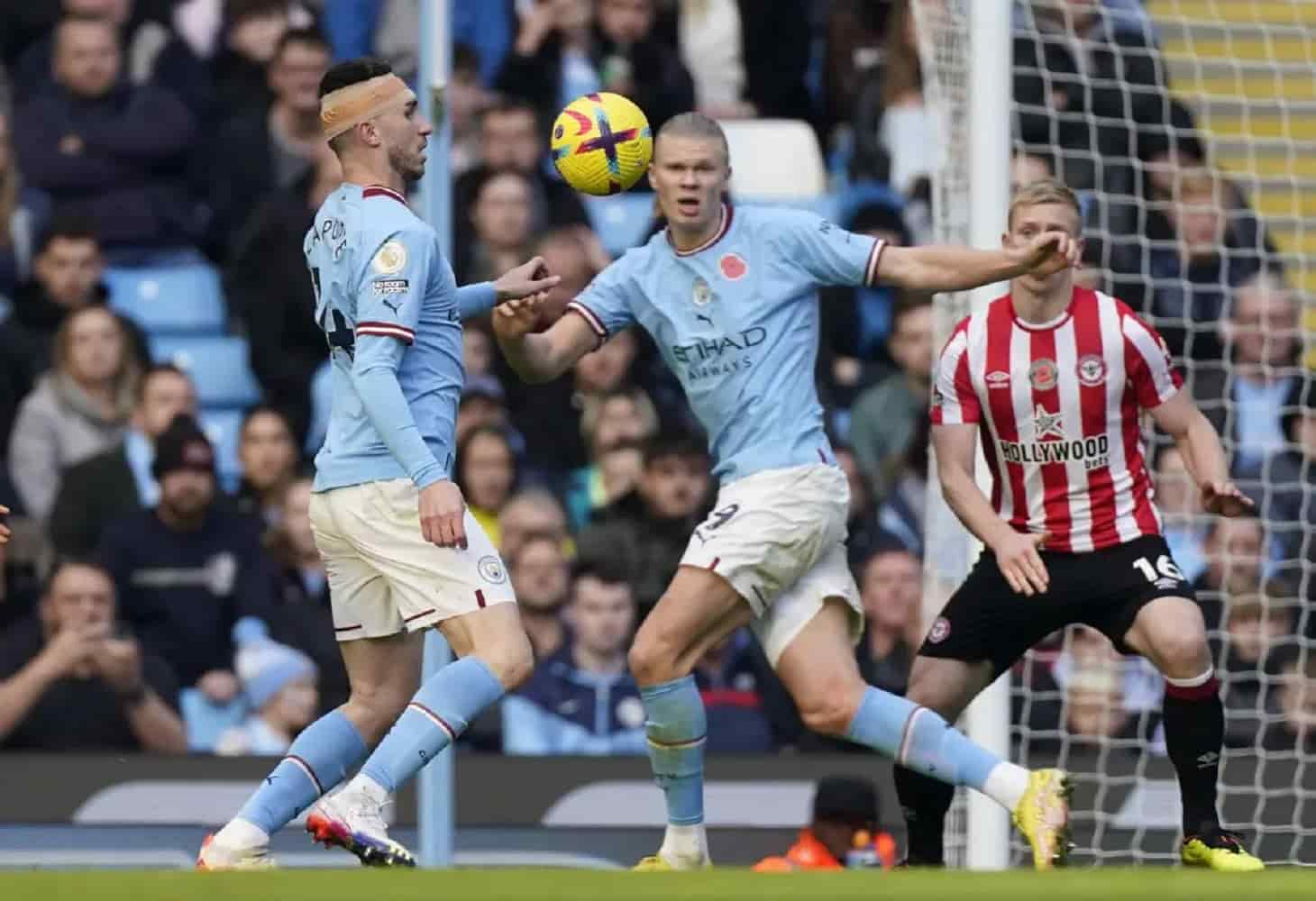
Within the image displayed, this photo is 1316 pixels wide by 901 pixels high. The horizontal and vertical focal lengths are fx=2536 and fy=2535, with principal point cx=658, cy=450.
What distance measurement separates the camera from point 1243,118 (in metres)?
11.0

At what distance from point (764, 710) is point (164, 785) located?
2353 millimetres

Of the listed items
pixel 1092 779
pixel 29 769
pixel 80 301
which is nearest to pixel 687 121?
pixel 1092 779

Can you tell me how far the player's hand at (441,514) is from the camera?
20.6 feet

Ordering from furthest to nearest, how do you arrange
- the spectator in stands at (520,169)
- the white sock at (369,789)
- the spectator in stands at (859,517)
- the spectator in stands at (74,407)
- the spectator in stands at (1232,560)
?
1. the spectator in stands at (520,169)
2. the spectator in stands at (74,407)
3. the spectator in stands at (859,517)
4. the spectator in stands at (1232,560)
5. the white sock at (369,789)

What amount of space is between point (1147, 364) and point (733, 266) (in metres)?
1.22

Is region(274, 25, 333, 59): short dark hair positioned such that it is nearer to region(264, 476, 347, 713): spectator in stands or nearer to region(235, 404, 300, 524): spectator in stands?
region(235, 404, 300, 524): spectator in stands

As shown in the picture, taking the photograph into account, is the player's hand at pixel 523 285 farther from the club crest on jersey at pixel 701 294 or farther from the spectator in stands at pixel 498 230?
the spectator in stands at pixel 498 230

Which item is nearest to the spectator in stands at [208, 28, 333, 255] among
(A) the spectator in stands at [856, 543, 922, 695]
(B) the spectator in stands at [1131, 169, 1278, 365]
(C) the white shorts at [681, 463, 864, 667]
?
(A) the spectator in stands at [856, 543, 922, 695]

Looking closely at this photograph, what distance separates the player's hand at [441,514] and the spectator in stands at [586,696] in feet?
12.3

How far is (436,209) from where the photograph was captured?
848cm

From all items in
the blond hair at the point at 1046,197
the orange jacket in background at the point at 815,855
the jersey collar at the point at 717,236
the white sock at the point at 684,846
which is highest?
the blond hair at the point at 1046,197

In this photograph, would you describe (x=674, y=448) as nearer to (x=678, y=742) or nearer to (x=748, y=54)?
(x=748, y=54)

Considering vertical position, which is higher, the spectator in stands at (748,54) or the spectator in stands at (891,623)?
the spectator in stands at (748,54)

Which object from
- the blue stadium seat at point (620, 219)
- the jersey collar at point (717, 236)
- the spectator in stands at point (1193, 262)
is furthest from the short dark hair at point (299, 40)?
the jersey collar at point (717, 236)
